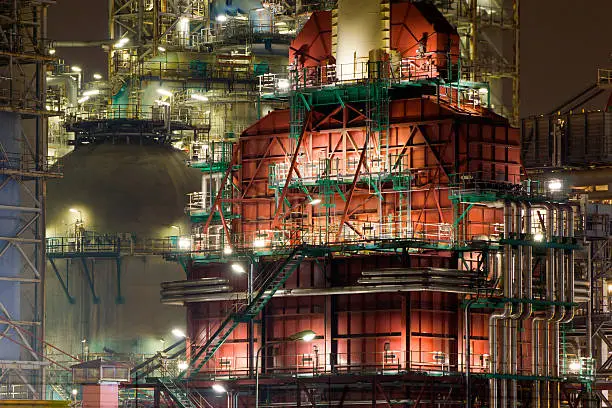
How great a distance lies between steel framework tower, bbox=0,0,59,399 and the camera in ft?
412

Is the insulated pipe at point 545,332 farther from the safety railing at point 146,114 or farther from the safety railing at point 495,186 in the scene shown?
the safety railing at point 146,114

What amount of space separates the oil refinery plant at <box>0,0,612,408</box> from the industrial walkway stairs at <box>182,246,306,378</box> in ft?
0.65

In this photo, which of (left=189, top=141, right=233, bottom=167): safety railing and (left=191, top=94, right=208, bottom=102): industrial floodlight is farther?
(left=191, top=94, right=208, bottom=102): industrial floodlight

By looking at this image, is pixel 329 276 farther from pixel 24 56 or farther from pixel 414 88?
pixel 24 56

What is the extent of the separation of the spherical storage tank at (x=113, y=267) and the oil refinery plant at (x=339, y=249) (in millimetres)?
156

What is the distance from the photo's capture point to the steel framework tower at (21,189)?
412ft

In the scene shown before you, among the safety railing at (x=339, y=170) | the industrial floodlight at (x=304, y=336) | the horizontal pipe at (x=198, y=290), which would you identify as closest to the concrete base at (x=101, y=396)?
the industrial floodlight at (x=304, y=336)

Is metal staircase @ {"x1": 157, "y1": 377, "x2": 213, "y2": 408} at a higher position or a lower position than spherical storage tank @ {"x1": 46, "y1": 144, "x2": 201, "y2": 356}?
lower

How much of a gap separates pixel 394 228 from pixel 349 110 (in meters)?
8.47

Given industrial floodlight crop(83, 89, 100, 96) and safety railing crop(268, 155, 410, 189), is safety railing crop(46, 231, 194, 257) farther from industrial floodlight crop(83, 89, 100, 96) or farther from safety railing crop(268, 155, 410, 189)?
safety railing crop(268, 155, 410, 189)

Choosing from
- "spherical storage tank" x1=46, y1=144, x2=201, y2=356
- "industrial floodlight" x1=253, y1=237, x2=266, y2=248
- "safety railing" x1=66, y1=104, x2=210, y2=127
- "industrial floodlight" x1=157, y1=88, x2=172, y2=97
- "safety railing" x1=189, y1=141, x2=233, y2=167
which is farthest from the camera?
"industrial floodlight" x1=157, y1=88, x2=172, y2=97

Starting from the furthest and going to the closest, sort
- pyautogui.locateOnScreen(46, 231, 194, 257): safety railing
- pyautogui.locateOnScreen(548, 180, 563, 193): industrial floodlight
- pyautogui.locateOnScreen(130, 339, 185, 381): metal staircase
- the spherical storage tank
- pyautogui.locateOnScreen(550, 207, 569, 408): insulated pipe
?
the spherical storage tank, pyautogui.locateOnScreen(46, 231, 194, 257): safety railing, pyautogui.locateOnScreen(548, 180, 563, 193): industrial floodlight, pyautogui.locateOnScreen(130, 339, 185, 381): metal staircase, pyautogui.locateOnScreen(550, 207, 569, 408): insulated pipe

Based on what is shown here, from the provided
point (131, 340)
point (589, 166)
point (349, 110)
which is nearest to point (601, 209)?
point (589, 166)

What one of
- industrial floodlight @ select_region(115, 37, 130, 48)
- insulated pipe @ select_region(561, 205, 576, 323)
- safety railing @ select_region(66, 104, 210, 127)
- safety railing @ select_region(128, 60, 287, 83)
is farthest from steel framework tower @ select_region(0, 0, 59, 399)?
insulated pipe @ select_region(561, 205, 576, 323)
